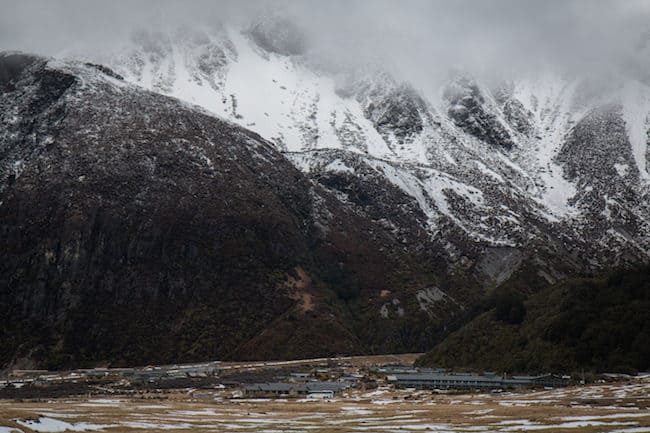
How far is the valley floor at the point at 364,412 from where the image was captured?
69.5 m

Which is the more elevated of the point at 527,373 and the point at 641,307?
the point at 641,307

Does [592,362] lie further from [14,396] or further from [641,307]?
[14,396]

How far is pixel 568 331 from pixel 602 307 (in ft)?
30.6

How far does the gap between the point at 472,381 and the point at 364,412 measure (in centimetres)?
3999

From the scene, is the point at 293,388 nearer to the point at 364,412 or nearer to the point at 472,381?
the point at 472,381

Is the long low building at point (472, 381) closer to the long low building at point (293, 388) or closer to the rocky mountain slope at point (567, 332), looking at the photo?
the rocky mountain slope at point (567, 332)

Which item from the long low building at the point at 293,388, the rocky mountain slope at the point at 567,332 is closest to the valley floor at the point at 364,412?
the long low building at the point at 293,388

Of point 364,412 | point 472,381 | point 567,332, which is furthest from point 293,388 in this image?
point 567,332

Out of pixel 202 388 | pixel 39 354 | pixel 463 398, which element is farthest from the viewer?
pixel 39 354

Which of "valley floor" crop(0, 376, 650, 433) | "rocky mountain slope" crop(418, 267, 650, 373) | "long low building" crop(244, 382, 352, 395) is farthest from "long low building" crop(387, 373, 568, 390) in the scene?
"long low building" crop(244, 382, 352, 395)

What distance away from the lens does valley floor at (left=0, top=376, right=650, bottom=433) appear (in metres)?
69.5

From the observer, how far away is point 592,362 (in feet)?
Answer: 413

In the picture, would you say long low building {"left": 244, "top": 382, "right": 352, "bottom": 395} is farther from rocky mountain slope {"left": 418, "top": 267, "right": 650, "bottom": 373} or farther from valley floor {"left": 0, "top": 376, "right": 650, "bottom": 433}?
rocky mountain slope {"left": 418, "top": 267, "right": 650, "bottom": 373}

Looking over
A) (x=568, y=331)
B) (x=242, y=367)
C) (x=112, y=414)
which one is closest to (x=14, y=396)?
(x=112, y=414)
